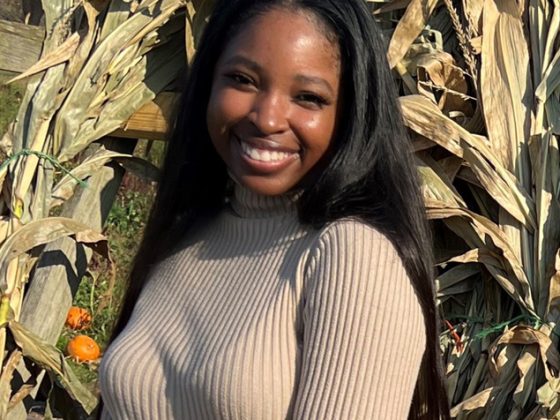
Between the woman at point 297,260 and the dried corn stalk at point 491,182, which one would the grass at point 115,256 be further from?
the woman at point 297,260

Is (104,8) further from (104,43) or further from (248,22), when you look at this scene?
(248,22)

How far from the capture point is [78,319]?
495 cm

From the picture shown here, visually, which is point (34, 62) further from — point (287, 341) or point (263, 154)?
point (287, 341)

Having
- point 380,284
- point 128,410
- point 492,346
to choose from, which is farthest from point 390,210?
point 492,346

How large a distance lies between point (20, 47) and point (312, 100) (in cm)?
122

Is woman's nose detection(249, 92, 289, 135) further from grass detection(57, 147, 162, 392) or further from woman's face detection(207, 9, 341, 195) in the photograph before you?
grass detection(57, 147, 162, 392)

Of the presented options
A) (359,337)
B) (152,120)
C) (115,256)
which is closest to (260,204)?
(359,337)

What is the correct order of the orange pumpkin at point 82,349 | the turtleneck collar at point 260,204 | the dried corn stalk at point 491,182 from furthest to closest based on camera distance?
1. the orange pumpkin at point 82,349
2. the dried corn stalk at point 491,182
3. the turtleneck collar at point 260,204

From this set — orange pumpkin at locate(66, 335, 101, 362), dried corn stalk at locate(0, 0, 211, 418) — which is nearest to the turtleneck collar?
dried corn stalk at locate(0, 0, 211, 418)

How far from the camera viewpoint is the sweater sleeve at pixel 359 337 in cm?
152

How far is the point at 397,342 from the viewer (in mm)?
1527

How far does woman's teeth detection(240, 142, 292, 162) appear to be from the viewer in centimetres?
171

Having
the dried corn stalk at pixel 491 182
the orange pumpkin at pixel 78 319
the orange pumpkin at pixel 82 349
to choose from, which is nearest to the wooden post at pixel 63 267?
the dried corn stalk at pixel 491 182

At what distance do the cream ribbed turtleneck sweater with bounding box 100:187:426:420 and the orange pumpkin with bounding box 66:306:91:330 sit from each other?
10.4 ft
